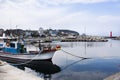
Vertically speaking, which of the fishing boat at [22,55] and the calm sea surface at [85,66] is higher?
the fishing boat at [22,55]

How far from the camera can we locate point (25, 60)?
3547 cm

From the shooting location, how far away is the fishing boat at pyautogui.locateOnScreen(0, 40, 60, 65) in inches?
1389

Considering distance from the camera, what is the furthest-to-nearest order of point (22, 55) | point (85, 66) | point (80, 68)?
point (22, 55) < point (85, 66) < point (80, 68)

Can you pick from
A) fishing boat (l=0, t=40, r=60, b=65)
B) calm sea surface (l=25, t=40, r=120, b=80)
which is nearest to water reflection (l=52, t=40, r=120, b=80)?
calm sea surface (l=25, t=40, r=120, b=80)

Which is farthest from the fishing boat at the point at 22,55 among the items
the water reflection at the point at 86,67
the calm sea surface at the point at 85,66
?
the water reflection at the point at 86,67

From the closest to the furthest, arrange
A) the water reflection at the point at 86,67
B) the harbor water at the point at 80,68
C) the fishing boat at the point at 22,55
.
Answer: the water reflection at the point at 86,67
the harbor water at the point at 80,68
the fishing boat at the point at 22,55

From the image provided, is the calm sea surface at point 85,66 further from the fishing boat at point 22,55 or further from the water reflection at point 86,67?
the fishing boat at point 22,55

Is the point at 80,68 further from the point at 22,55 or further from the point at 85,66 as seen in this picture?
the point at 22,55

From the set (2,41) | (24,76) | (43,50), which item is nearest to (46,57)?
(43,50)

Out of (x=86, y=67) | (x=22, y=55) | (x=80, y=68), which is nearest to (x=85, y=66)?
(x=86, y=67)

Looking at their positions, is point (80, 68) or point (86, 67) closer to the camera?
point (80, 68)

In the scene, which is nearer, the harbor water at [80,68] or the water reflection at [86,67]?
the water reflection at [86,67]

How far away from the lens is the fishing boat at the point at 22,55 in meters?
35.3

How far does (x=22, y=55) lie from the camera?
35281mm
